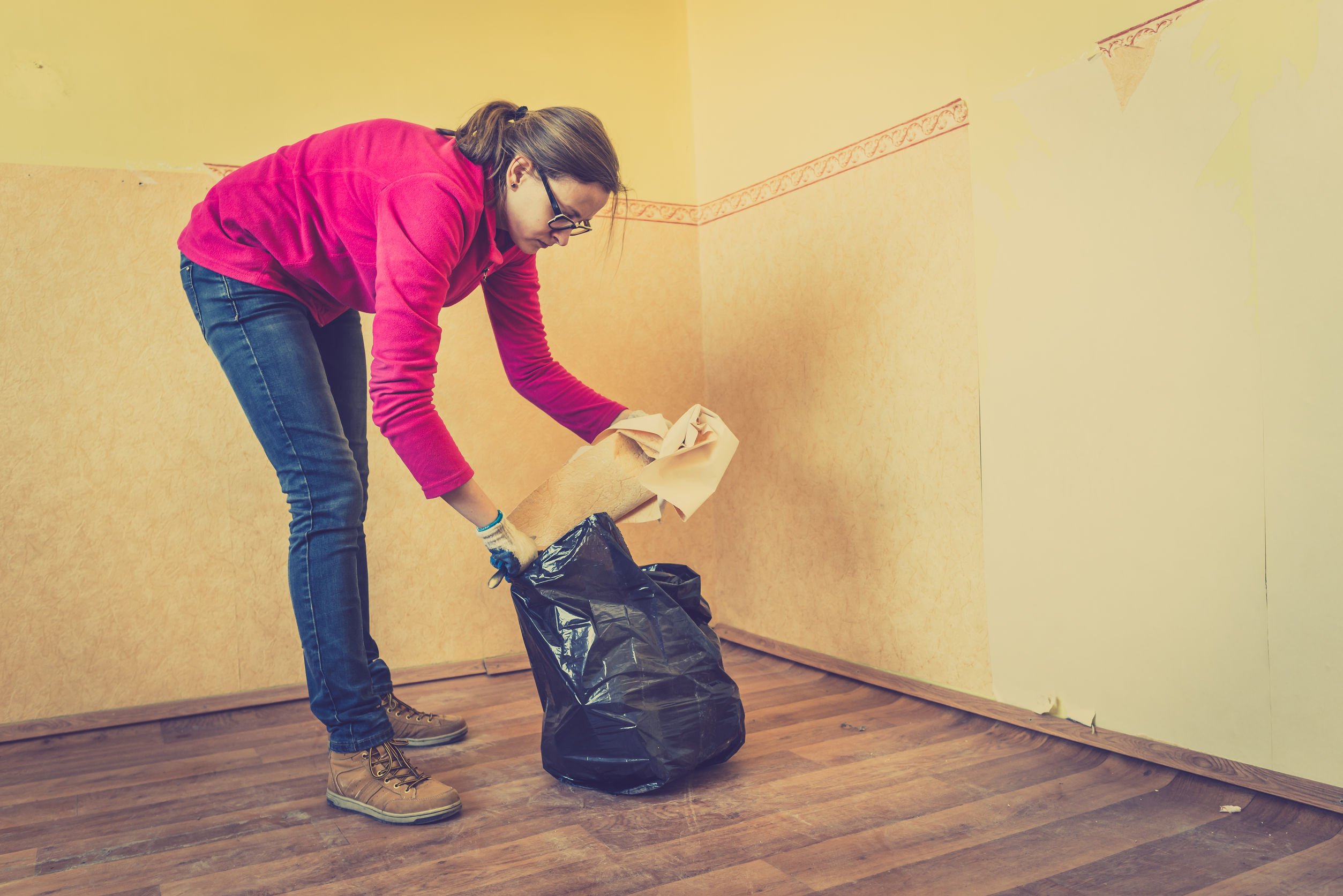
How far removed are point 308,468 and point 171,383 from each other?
0.80 m

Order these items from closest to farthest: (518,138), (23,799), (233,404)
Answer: (518,138) → (23,799) → (233,404)

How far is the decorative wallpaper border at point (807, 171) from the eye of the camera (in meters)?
1.74

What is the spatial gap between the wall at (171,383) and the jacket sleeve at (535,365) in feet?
1.91

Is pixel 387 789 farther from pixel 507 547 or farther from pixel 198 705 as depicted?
pixel 198 705

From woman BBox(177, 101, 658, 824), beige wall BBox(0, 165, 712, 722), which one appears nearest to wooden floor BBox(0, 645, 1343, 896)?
woman BBox(177, 101, 658, 824)

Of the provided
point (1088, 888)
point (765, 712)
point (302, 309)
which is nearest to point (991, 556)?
point (765, 712)

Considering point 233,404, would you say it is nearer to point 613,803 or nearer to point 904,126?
point 613,803

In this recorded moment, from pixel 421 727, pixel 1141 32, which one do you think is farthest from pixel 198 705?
pixel 1141 32

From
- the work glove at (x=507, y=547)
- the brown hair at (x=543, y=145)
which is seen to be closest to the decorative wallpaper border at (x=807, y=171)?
the brown hair at (x=543, y=145)

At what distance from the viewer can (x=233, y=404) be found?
1.97 m

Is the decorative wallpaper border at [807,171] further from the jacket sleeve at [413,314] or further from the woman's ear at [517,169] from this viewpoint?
the jacket sleeve at [413,314]

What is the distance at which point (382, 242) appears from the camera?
122 centimetres

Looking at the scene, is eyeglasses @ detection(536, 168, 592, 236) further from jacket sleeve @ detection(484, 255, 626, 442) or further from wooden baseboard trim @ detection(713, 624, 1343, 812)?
wooden baseboard trim @ detection(713, 624, 1343, 812)

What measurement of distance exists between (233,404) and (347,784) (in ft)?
3.24
